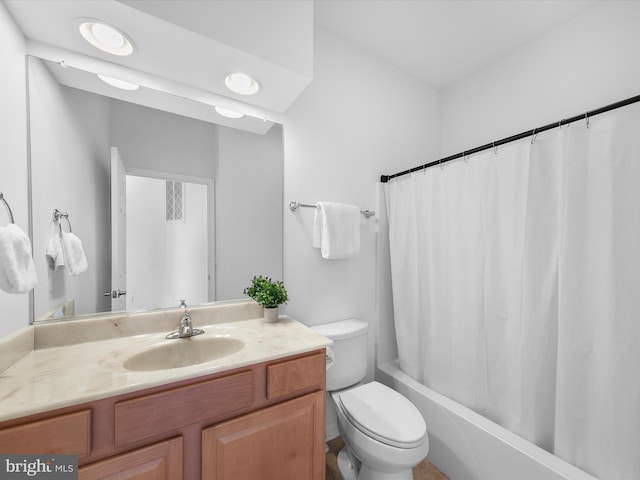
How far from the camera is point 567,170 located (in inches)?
43.6

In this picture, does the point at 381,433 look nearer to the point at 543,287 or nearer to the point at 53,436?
the point at 543,287

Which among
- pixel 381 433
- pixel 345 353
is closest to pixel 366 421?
pixel 381 433

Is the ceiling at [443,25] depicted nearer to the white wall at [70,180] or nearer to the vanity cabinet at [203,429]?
the white wall at [70,180]

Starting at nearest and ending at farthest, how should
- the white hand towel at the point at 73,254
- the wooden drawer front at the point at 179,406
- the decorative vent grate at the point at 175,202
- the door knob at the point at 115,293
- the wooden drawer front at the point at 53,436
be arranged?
the wooden drawer front at the point at 53,436 < the wooden drawer front at the point at 179,406 < the white hand towel at the point at 73,254 < the door knob at the point at 115,293 < the decorative vent grate at the point at 175,202

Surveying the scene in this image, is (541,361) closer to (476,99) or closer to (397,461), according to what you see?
(397,461)

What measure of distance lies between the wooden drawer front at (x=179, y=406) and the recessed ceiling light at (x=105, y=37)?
1.29 metres

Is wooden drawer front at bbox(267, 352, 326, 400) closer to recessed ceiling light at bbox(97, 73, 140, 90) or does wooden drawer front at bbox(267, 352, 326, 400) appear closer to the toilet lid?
the toilet lid

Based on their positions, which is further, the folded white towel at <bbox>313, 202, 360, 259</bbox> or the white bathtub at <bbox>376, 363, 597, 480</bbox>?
the folded white towel at <bbox>313, 202, 360, 259</bbox>

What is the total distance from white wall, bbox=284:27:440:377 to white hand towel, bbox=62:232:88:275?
3.06 feet

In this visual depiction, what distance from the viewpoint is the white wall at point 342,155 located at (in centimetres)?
164

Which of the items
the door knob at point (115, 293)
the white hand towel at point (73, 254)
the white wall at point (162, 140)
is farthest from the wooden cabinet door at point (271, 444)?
the white wall at point (162, 140)

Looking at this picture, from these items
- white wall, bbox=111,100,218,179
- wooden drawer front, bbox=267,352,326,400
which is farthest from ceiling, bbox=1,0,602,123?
wooden drawer front, bbox=267,352,326,400

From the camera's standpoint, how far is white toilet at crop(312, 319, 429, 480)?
1.12 m

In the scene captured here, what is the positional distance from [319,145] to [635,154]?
1.40 meters
